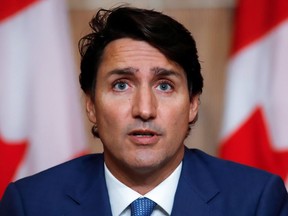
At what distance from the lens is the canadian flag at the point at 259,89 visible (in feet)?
6.71

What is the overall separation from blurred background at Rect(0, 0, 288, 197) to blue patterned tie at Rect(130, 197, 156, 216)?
0.59 m

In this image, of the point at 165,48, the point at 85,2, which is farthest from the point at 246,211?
the point at 85,2

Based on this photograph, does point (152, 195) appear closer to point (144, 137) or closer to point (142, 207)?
point (142, 207)

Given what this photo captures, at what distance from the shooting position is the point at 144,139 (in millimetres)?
1492

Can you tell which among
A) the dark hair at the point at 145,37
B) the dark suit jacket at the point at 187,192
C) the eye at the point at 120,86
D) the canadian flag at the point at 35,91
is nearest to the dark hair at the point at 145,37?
the dark hair at the point at 145,37

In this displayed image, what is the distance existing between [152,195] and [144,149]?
0.51ft

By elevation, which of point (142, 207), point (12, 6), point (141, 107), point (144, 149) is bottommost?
point (142, 207)

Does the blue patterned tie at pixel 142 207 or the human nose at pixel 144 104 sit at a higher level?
the human nose at pixel 144 104

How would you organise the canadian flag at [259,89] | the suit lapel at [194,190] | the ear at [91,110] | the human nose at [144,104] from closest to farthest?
1. the human nose at [144,104]
2. the suit lapel at [194,190]
3. the ear at [91,110]
4. the canadian flag at [259,89]

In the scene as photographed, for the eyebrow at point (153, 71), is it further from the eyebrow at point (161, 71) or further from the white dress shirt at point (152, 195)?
the white dress shirt at point (152, 195)

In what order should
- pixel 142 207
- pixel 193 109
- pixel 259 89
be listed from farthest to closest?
pixel 259 89 → pixel 193 109 → pixel 142 207

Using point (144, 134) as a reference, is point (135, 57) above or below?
above

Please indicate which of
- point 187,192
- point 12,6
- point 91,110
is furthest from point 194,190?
point 12,6

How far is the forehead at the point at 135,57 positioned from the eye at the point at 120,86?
0.13ft
